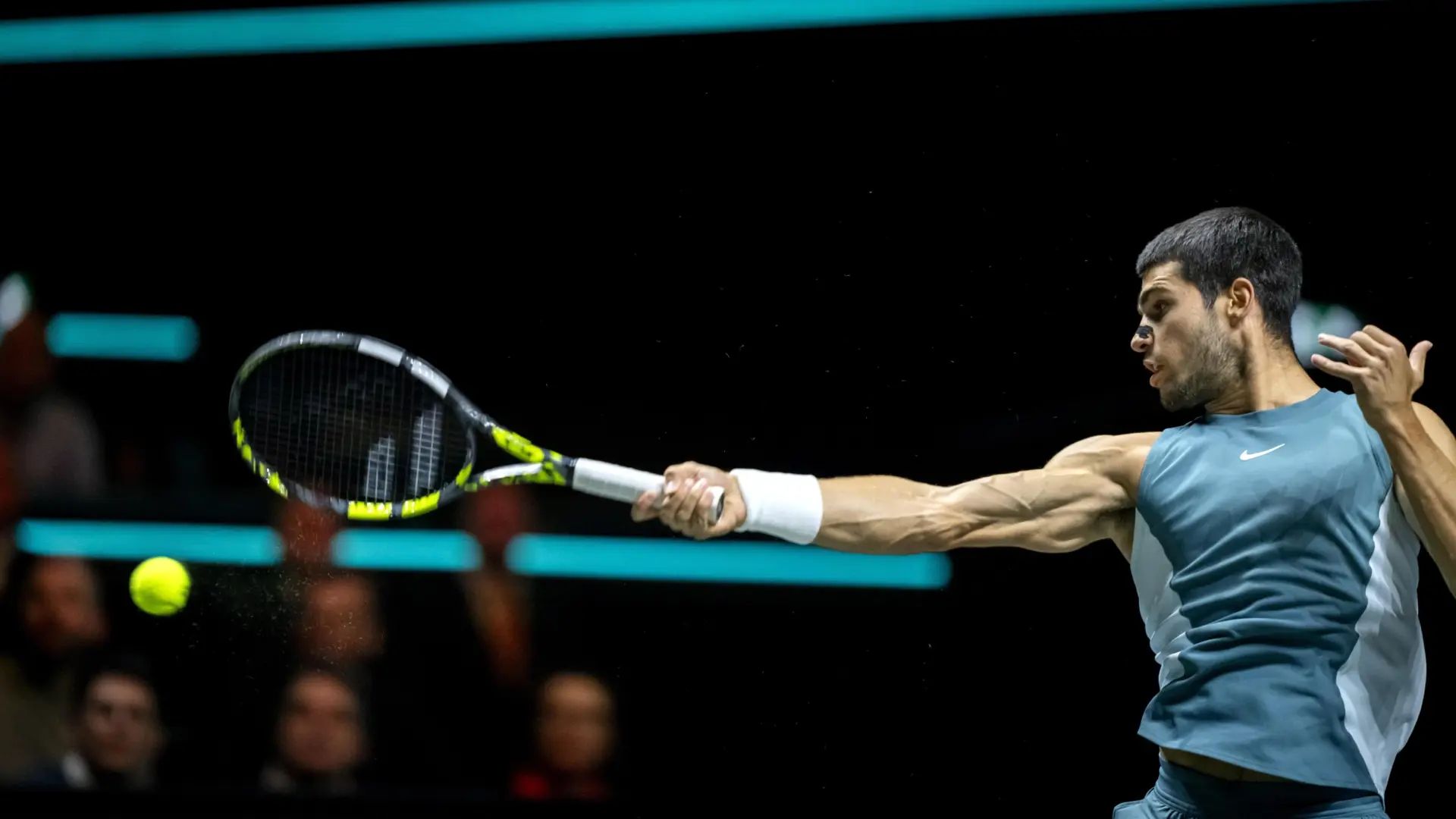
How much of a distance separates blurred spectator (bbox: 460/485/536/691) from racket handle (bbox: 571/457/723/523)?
1408 millimetres

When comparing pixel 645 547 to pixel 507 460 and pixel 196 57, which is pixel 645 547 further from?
pixel 196 57

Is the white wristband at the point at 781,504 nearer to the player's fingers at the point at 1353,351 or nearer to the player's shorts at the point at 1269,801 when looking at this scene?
the player's shorts at the point at 1269,801

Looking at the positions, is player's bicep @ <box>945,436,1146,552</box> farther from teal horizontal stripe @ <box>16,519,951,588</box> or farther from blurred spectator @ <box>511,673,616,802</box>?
blurred spectator @ <box>511,673,616,802</box>

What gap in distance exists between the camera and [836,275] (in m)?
3.03

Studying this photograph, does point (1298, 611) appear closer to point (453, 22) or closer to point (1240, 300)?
point (1240, 300)

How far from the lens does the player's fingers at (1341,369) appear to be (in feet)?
5.83

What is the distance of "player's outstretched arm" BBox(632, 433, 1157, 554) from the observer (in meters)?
2.01

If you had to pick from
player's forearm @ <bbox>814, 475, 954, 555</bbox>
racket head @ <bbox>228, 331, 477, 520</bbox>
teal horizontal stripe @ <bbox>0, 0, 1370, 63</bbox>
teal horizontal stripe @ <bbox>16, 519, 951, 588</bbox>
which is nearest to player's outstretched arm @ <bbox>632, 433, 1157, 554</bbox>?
player's forearm @ <bbox>814, 475, 954, 555</bbox>

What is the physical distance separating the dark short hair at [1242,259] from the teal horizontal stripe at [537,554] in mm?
1098

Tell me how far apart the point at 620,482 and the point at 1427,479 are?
1.01m

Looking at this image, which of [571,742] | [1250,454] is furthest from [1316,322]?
[571,742]

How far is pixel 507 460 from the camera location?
3244mm

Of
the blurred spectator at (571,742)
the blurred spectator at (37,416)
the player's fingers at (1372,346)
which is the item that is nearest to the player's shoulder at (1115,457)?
the player's fingers at (1372,346)

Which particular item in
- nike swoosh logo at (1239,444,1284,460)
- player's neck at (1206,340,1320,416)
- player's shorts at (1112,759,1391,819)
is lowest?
player's shorts at (1112,759,1391,819)
